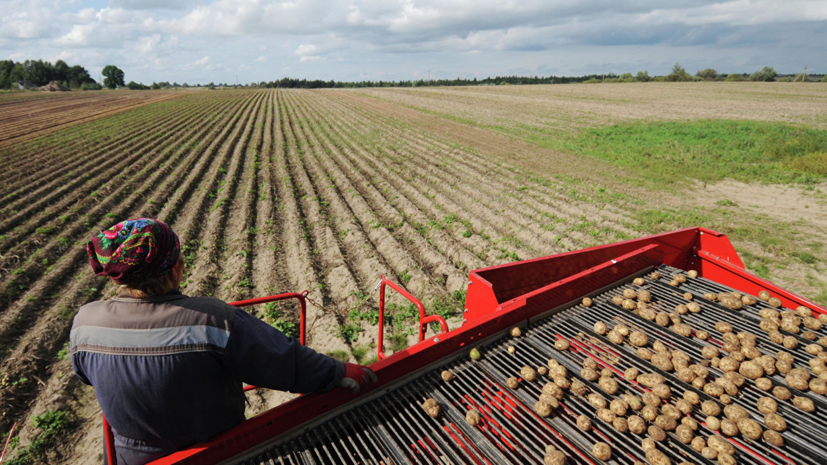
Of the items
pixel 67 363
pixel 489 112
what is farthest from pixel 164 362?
pixel 489 112

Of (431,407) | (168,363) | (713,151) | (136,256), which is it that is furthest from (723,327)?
(713,151)

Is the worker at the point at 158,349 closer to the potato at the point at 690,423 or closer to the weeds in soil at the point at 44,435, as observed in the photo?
the potato at the point at 690,423

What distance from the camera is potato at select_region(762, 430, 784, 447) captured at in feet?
6.12

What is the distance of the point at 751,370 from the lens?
7.48 feet

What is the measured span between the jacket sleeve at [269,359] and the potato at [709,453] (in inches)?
72.8

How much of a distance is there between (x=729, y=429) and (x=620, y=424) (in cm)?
52

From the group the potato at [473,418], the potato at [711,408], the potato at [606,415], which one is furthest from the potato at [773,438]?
the potato at [473,418]

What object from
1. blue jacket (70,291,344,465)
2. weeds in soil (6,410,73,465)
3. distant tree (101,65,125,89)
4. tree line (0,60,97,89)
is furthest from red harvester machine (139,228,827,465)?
distant tree (101,65,125,89)

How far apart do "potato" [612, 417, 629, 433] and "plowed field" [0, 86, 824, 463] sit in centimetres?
261

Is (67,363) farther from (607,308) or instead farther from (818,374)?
(818,374)

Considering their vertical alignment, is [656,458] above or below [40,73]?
below

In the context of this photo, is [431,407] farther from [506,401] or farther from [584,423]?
[584,423]

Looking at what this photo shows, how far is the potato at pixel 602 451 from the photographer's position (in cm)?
183

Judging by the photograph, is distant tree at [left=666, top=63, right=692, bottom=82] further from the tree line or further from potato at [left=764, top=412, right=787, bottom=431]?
the tree line
